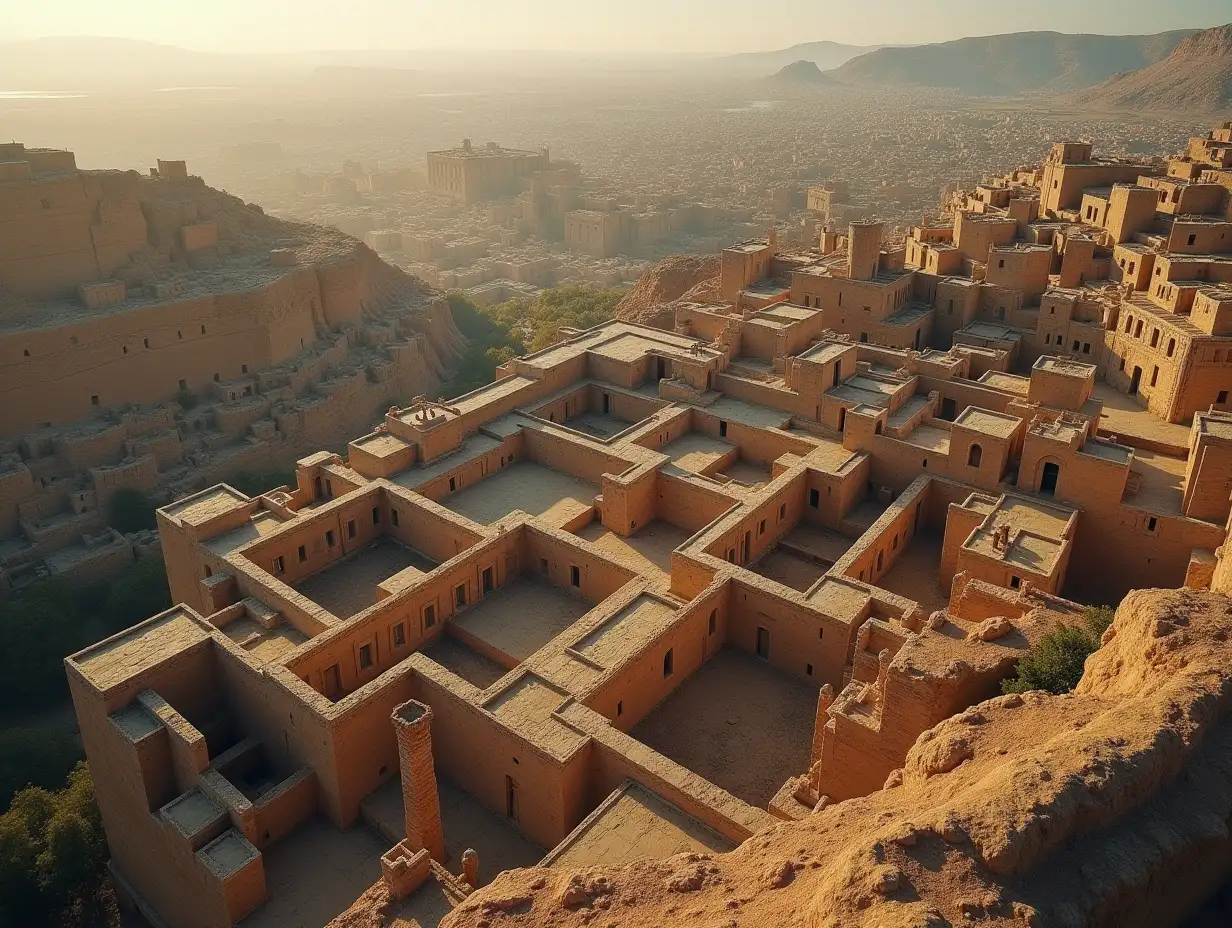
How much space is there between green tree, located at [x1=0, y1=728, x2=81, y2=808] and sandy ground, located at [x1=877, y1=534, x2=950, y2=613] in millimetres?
27341

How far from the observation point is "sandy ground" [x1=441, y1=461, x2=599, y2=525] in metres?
30.1

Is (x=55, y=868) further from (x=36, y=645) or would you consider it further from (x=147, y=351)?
(x=147, y=351)

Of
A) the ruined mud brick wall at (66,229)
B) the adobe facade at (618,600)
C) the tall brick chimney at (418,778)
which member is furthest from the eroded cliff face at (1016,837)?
the ruined mud brick wall at (66,229)

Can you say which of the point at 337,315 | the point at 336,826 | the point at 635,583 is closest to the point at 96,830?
the point at 336,826

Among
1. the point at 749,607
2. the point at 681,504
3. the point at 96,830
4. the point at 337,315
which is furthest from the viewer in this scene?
the point at 337,315

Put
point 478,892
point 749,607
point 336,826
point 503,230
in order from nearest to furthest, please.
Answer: point 478,892 < point 336,826 < point 749,607 < point 503,230

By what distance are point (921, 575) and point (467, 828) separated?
15.3m

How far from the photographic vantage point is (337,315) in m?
62.5

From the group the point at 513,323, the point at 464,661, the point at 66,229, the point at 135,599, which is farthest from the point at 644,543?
the point at 513,323

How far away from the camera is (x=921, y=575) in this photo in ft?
91.4

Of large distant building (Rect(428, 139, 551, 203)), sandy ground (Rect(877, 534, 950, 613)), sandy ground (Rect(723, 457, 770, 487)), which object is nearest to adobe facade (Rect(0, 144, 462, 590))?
sandy ground (Rect(723, 457, 770, 487))

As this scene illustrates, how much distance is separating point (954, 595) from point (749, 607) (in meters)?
5.13

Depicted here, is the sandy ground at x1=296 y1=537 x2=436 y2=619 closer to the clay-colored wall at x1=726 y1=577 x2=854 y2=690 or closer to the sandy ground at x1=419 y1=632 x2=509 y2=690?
the sandy ground at x1=419 y1=632 x2=509 y2=690

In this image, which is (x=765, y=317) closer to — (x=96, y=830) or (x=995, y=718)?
(x=995, y=718)
